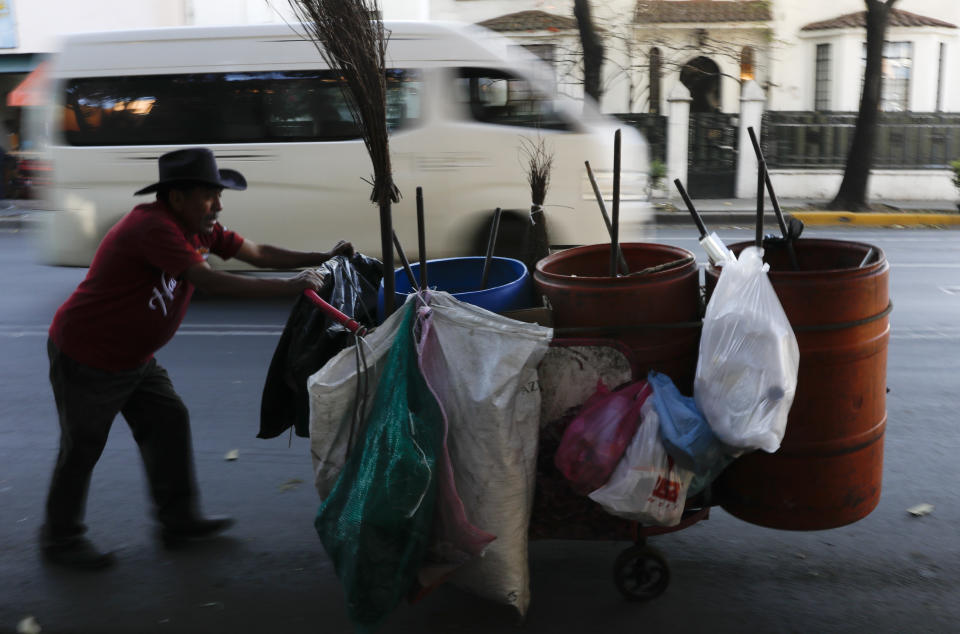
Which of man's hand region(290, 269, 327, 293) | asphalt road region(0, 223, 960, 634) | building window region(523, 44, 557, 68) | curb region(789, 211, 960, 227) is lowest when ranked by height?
asphalt road region(0, 223, 960, 634)

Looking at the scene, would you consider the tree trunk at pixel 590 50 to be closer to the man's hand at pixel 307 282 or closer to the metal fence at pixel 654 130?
the metal fence at pixel 654 130

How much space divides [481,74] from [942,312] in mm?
4373

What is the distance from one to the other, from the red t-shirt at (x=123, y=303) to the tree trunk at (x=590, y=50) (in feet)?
40.9

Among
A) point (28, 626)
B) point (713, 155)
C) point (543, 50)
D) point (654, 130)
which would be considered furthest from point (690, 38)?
point (28, 626)

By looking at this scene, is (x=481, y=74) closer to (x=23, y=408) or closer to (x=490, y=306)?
(x=23, y=408)

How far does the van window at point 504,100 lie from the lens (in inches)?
309

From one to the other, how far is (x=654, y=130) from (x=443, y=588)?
50.3ft

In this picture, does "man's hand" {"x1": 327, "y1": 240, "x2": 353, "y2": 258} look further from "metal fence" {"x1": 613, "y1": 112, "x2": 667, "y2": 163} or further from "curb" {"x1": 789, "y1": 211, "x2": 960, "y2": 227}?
"metal fence" {"x1": 613, "y1": 112, "x2": 667, "y2": 163}

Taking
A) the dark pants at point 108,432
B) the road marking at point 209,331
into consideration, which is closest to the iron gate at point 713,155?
the road marking at point 209,331

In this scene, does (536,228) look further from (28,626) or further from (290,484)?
(28,626)

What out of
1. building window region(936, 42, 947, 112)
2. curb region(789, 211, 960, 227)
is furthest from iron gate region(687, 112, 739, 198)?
building window region(936, 42, 947, 112)

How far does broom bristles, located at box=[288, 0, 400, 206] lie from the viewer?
276cm

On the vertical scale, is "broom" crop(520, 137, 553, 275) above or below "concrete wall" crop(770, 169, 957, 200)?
above

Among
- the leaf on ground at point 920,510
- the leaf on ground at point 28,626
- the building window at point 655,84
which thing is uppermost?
the building window at point 655,84
